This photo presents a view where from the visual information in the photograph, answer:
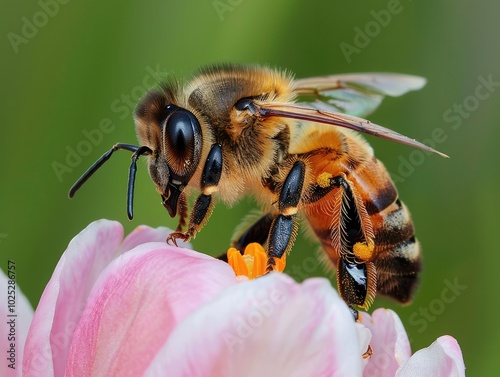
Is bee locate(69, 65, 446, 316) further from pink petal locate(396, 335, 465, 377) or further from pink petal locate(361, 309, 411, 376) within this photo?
pink petal locate(396, 335, 465, 377)

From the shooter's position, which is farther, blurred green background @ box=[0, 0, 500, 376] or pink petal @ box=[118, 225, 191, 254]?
blurred green background @ box=[0, 0, 500, 376]

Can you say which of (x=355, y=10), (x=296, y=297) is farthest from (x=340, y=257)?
(x=355, y=10)

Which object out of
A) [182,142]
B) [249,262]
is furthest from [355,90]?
[249,262]

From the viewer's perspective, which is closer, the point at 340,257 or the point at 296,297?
the point at 296,297

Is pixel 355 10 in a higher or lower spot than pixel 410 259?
higher

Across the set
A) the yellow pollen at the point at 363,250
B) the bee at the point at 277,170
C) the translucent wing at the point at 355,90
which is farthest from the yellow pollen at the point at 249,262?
the translucent wing at the point at 355,90

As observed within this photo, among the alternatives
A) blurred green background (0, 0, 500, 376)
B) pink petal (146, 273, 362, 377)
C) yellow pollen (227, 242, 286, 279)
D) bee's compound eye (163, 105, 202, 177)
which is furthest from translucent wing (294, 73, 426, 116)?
pink petal (146, 273, 362, 377)

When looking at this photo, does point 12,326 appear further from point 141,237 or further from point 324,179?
point 324,179

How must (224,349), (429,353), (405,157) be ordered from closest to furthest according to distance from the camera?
(224,349) < (429,353) < (405,157)

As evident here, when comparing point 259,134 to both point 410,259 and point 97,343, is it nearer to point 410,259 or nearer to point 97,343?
point 410,259
